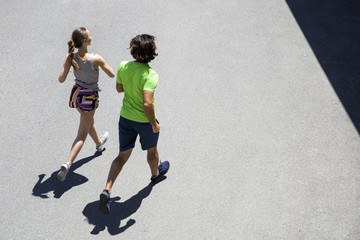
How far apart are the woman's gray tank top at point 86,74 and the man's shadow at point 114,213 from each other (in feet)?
4.53

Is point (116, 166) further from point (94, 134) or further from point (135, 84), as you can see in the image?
point (135, 84)

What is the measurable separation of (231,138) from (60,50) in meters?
3.50

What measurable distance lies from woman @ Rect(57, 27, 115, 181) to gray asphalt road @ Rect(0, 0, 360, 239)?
1.36 feet

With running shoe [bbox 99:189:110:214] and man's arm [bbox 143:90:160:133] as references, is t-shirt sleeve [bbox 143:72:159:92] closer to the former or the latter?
man's arm [bbox 143:90:160:133]

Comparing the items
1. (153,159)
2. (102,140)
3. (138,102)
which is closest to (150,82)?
(138,102)

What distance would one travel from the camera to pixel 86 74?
14.5 feet

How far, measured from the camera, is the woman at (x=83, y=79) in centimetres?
425

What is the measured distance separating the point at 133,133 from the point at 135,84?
2.14ft

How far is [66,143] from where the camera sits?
5.29m

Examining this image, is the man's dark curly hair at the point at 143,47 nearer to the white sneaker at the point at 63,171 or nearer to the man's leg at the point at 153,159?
the man's leg at the point at 153,159

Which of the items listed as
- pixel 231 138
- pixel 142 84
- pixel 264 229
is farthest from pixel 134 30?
pixel 264 229

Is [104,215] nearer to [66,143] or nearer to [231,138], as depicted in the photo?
[66,143]

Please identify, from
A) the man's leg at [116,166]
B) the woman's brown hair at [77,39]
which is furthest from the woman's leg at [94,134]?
the woman's brown hair at [77,39]

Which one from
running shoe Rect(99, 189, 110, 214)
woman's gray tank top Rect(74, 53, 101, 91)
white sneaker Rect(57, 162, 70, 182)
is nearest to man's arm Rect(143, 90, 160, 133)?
woman's gray tank top Rect(74, 53, 101, 91)
